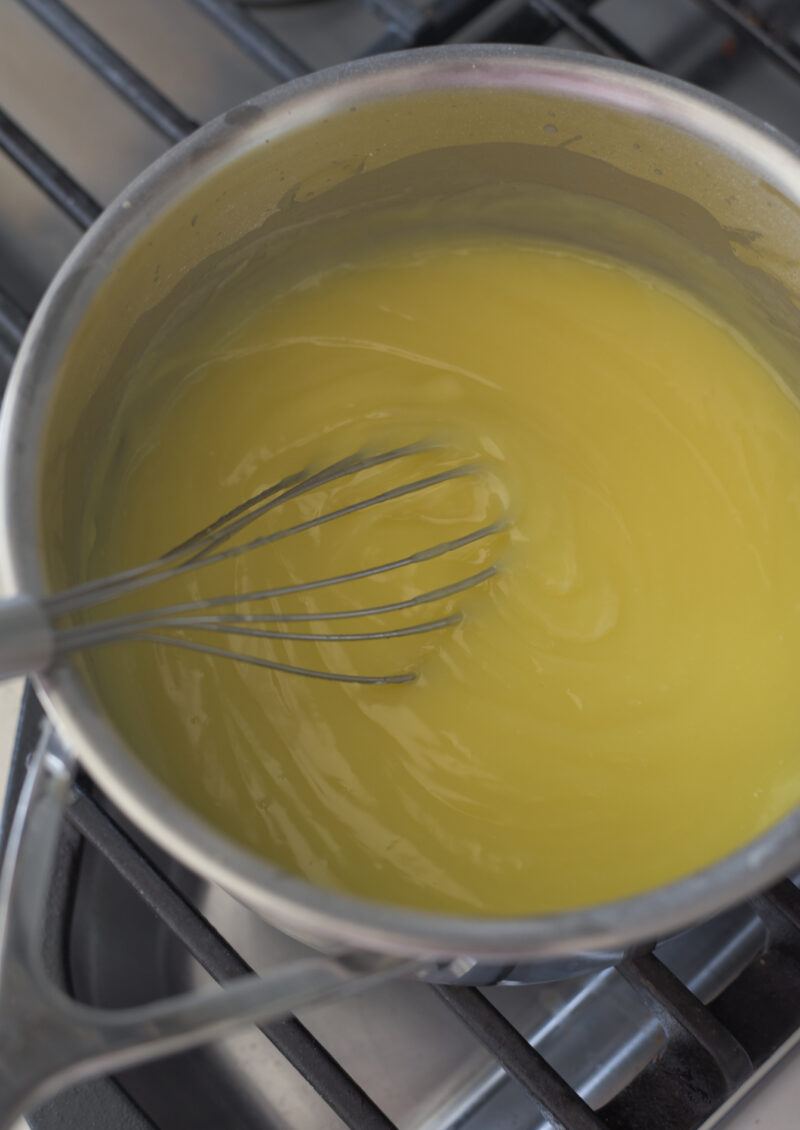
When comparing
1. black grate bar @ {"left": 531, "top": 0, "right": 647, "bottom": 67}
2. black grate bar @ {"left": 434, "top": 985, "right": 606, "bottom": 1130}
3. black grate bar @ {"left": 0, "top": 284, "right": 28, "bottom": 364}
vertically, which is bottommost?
black grate bar @ {"left": 434, "top": 985, "right": 606, "bottom": 1130}

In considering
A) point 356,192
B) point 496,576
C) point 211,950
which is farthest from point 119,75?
point 211,950

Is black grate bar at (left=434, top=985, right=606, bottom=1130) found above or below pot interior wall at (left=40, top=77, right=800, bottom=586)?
below

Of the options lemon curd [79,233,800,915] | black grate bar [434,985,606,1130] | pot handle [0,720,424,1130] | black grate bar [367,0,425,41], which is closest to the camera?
pot handle [0,720,424,1130]

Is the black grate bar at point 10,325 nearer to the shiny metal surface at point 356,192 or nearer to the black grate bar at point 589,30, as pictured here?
the shiny metal surface at point 356,192

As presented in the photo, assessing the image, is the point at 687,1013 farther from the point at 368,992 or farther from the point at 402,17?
the point at 402,17

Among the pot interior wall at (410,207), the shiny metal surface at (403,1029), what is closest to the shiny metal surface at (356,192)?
the pot interior wall at (410,207)

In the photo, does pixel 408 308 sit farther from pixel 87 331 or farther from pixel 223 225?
pixel 87 331

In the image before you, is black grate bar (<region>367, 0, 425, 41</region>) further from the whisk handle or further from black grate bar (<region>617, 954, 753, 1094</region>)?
black grate bar (<region>617, 954, 753, 1094</region>)

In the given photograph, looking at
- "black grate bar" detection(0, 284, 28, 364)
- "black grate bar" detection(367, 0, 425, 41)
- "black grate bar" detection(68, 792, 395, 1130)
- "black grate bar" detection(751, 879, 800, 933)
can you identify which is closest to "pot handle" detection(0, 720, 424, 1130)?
"black grate bar" detection(68, 792, 395, 1130)
